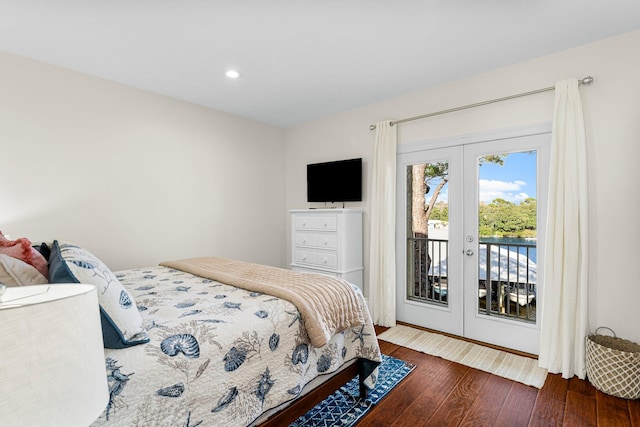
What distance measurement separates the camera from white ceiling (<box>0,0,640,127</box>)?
6.60ft

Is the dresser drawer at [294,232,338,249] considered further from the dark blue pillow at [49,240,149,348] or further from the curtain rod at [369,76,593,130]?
the dark blue pillow at [49,240,149,348]

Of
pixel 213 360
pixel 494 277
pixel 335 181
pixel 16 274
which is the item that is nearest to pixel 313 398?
pixel 213 360

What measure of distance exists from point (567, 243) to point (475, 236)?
2.50 ft

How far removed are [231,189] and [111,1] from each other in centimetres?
242

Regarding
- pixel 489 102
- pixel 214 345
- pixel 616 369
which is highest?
pixel 489 102

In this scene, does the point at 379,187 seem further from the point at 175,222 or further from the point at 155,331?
the point at 155,331

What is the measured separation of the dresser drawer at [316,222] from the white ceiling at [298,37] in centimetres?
146

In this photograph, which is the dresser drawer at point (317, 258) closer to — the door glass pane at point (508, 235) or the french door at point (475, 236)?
the french door at point (475, 236)

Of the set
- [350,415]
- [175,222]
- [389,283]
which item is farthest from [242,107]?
[350,415]

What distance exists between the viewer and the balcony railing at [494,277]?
113 inches

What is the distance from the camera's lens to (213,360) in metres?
1.31

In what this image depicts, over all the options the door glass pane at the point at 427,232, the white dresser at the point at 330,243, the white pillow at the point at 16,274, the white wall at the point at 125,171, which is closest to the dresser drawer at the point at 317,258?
the white dresser at the point at 330,243

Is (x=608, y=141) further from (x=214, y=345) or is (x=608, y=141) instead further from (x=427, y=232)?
(x=214, y=345)

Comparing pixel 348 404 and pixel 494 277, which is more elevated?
pixel 494 277
